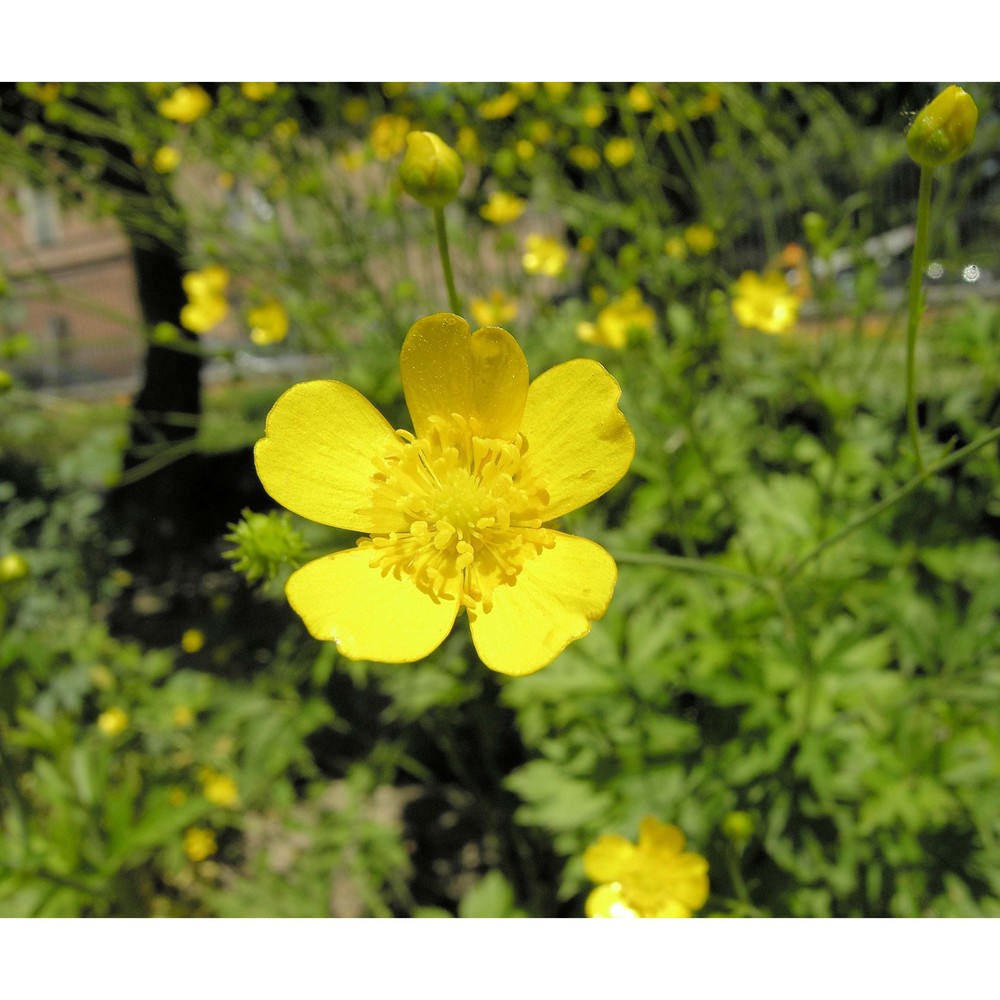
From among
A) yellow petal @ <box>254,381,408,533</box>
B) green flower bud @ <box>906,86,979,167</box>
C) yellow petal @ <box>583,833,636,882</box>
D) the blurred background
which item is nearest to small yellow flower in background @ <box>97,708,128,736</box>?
the blurred background

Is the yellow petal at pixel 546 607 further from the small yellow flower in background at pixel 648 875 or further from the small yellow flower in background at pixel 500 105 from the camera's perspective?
the small yellow flower in background at pixel 500 105

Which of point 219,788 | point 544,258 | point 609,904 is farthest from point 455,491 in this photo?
point 544,258

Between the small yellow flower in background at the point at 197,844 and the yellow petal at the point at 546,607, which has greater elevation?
the yellow petal at the point at 546,607

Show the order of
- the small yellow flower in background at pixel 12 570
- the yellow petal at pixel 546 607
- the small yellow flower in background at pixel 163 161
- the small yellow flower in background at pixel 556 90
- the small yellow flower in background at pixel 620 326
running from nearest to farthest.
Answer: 1. the yellow petal at pixel 546 607
2. the small yellow flower in background at pixel 12 570
3. the small yellow flower in background at pixel 620 326
4. the small yellow flower in background at pixel 556 90
5. the small yellow flower in background at pixel 163 161

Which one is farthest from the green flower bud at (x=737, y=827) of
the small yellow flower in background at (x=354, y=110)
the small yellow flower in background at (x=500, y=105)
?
the small yellow flower in background at (x=354, y=110)

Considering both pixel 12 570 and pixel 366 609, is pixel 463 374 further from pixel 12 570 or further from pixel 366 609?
pixel 12 570

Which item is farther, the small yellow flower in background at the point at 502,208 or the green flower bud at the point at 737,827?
the small yellow flower in background at the point at 502,208
